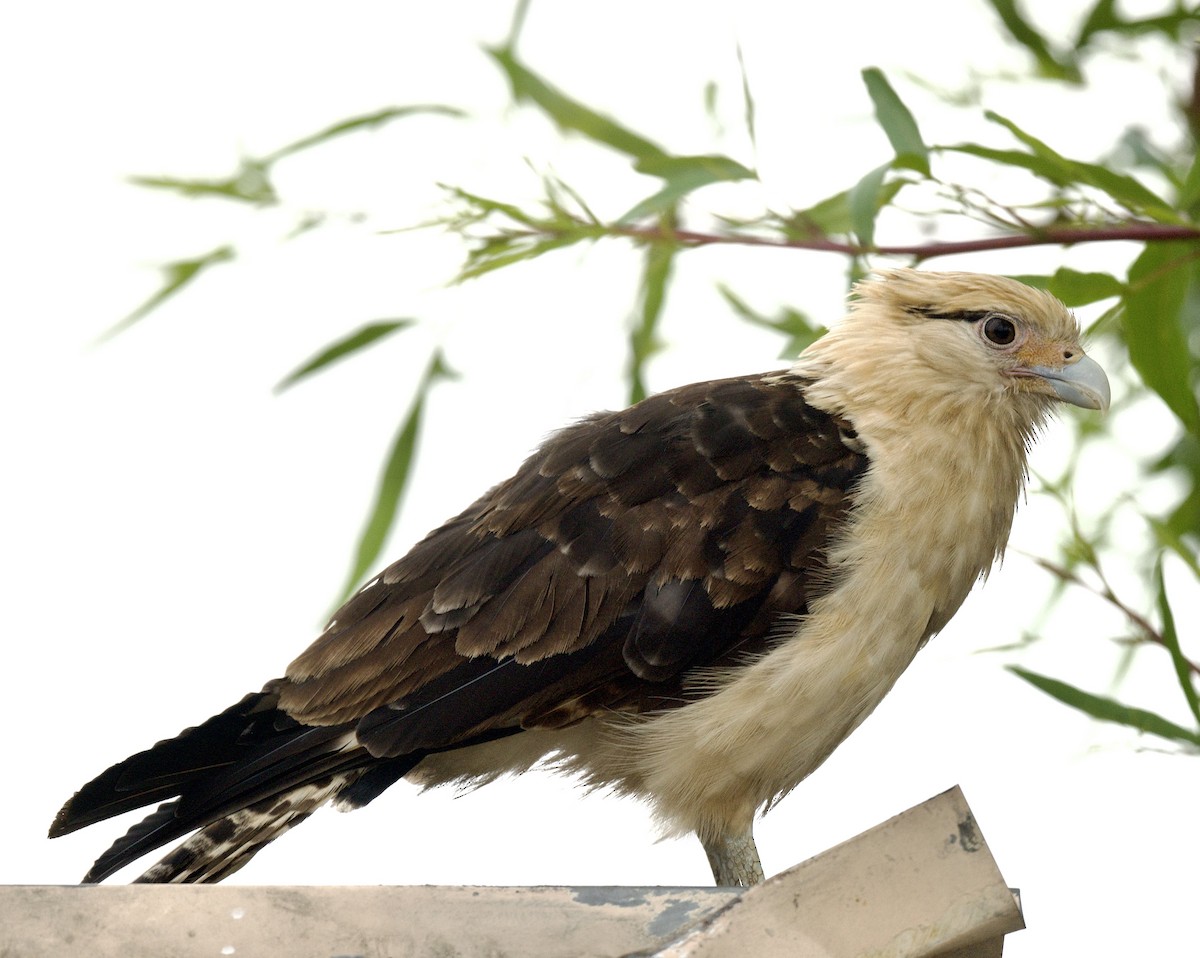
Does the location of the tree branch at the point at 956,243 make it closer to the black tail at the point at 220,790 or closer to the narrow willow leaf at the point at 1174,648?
the narrow willow leaf at the point at 1174,648

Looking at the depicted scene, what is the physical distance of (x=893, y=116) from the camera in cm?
313

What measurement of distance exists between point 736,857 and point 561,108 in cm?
168

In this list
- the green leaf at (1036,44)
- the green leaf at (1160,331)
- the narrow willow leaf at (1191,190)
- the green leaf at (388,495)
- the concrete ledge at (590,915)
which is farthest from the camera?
the green leaf at (1036,44)

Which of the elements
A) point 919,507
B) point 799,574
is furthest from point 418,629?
point 919,507

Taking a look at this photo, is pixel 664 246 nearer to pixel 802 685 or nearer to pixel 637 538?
pixel 637 538

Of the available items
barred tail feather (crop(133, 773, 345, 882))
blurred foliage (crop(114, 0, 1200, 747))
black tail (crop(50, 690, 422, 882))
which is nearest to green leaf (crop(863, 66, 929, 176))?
blurred foliage (crop(114, 0, 1200, 747))

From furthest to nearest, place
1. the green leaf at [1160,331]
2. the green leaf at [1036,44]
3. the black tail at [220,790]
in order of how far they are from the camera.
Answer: the green leaf at [1036,44]
the green leaf at [1160,331]
the black tail at [220,790]

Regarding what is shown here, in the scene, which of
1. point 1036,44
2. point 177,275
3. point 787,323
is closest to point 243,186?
point 177,275

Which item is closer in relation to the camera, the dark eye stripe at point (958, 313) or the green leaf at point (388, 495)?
the dark eye stripe at point (958, 313)

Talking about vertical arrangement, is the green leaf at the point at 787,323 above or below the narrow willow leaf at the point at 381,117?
below

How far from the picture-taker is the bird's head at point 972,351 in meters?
3.34

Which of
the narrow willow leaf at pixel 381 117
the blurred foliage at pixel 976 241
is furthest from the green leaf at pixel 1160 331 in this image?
the narrow willow leaf at pixel 381 117

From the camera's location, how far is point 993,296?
3400 mm

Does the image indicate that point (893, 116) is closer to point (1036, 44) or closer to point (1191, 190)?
point (1191, 190)
